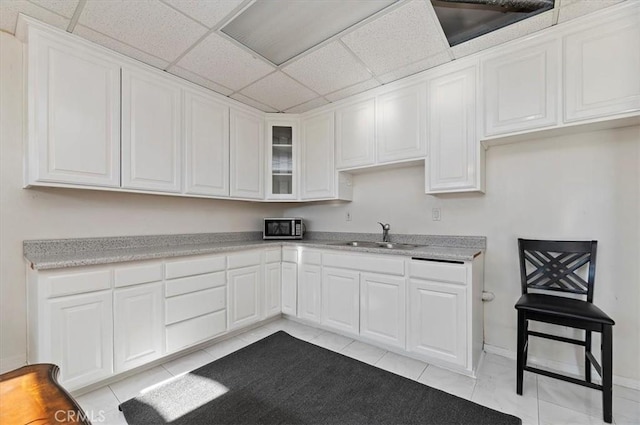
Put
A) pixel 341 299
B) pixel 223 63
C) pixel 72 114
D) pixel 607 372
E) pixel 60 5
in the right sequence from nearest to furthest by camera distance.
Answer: pixel 607 372
pixel 60 5
pixel 72 114
pixel 223 63
pixel 341 299

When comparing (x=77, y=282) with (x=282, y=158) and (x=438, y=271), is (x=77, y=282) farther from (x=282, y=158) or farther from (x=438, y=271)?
(x=438, y=271)

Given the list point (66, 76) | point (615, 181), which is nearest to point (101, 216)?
point (66, 76)

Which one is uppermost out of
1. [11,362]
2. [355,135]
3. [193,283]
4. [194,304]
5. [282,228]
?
[355,135]

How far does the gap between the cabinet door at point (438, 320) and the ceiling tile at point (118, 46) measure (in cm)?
283

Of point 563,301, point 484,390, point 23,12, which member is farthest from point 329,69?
point 484,390

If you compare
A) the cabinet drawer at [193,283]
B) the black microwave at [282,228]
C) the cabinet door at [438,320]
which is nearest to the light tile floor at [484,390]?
the cabinet door at [438,320]

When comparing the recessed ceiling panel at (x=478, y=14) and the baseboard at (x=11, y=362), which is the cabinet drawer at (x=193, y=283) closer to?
the baseboard at (x=11, y=362)

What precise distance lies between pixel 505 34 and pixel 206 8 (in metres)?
2.11

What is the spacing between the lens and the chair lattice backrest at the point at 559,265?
200 cm

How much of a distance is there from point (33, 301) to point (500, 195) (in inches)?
142

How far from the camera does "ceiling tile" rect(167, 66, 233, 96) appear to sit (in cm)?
248

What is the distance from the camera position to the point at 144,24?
190cm

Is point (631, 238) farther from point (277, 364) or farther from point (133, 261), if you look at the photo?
point (133, 261)

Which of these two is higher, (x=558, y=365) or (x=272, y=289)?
(x=272, y=289)
